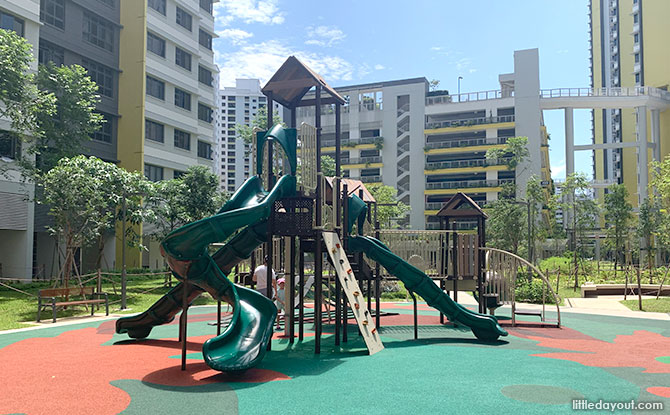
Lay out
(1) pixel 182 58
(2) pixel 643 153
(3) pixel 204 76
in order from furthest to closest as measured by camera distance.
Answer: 1. (2) pixel 643 153
2. (3) pixel 204 76
3. (1) pixel 182 58

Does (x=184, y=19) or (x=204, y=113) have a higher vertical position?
(x=184, y=19)

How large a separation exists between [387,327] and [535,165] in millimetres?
56390

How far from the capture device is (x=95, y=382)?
810cm

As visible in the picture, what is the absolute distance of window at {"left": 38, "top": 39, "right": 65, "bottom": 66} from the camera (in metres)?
32.8

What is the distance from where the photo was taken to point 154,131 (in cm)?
4028

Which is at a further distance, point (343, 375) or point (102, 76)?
point (102, 76)

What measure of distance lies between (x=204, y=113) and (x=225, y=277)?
3895 centimetres

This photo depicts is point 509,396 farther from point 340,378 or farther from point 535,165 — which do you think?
point 535,165

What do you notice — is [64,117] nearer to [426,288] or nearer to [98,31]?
[98,31]

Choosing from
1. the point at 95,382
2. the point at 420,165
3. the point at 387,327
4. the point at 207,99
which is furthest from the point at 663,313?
the point at 420,165

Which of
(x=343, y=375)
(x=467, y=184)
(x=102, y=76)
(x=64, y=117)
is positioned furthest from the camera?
(x=467, y=184)

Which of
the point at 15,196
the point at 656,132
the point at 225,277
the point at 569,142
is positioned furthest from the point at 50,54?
the point at 656,132

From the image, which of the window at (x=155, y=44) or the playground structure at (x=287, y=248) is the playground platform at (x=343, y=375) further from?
the window at (x=155, y=44)

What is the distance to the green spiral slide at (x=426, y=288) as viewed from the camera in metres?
12.3
